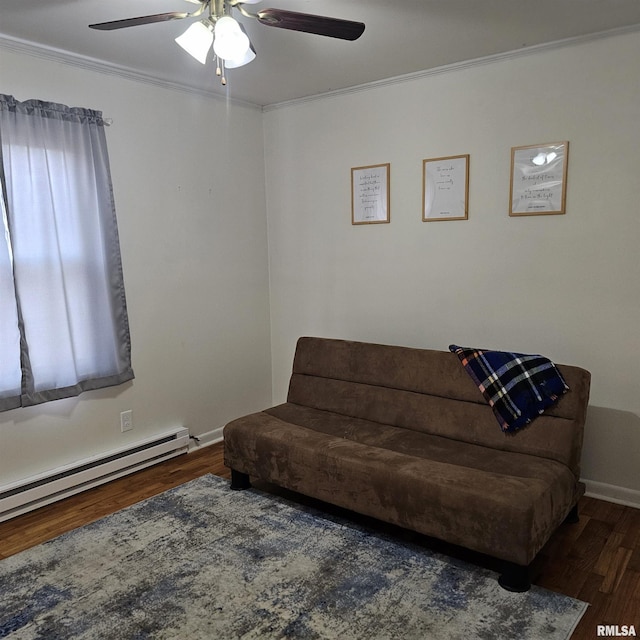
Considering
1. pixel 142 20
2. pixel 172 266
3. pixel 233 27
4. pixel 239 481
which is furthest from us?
pixel 172 266

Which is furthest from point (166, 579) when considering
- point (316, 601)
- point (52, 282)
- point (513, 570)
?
point (52, 282)

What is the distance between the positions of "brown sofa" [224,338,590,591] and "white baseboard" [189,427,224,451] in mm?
770

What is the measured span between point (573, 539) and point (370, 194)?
236 cm

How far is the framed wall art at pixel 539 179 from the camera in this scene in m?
2.97

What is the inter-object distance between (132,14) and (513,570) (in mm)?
2914

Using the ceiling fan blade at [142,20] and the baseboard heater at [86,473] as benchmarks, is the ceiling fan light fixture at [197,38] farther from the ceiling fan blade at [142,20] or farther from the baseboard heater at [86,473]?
the baseboard heater at [86,473]

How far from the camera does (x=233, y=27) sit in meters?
1.95

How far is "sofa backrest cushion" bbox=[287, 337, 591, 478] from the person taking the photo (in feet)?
8.65

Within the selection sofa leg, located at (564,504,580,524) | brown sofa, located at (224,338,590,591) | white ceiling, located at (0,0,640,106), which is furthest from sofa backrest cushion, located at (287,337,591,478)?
white ceiling, located at (0,0,640,106)

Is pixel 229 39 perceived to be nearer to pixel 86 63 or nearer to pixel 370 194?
pixel 86 63

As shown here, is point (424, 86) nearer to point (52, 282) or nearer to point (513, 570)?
point (52, 282)
